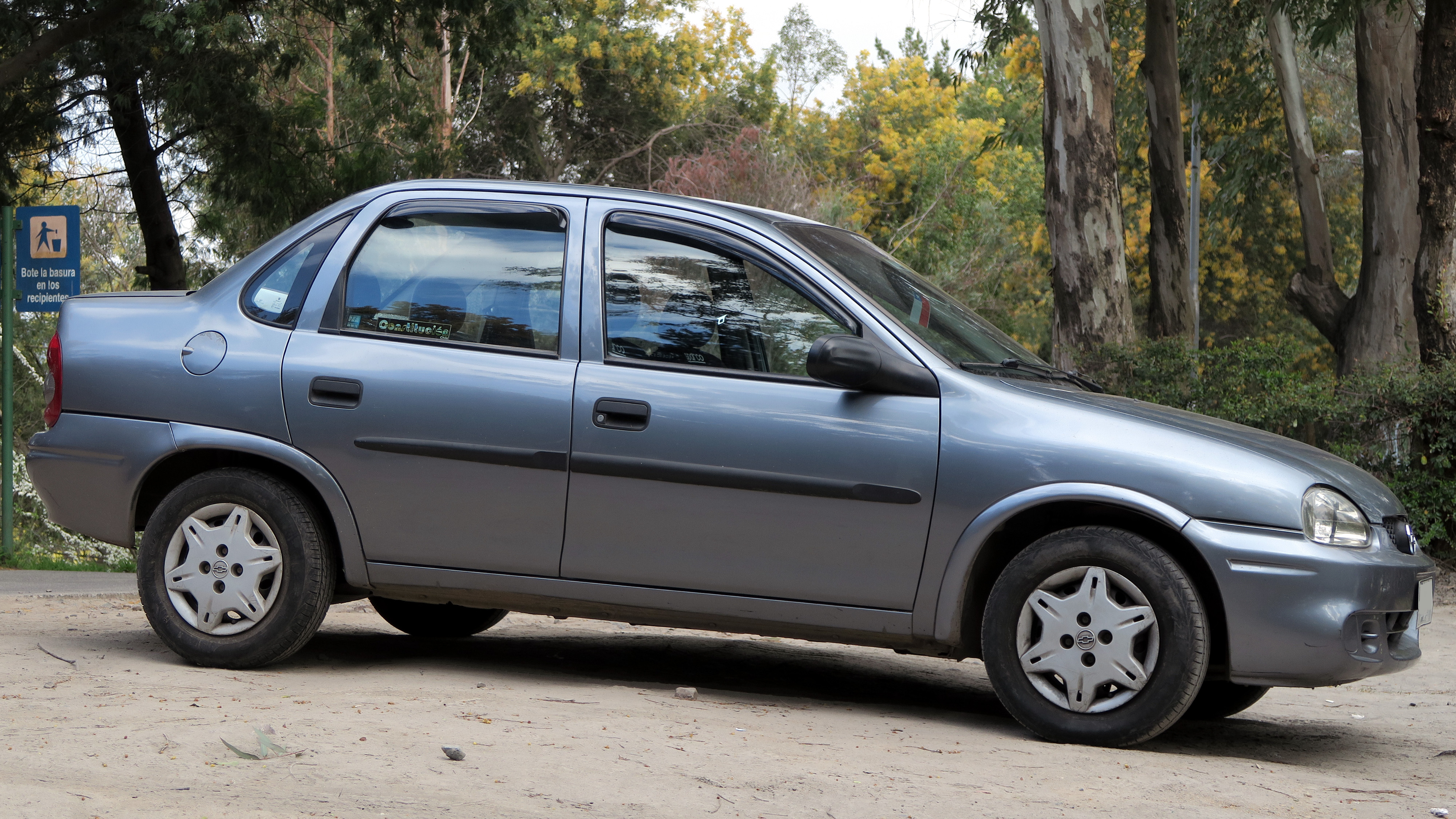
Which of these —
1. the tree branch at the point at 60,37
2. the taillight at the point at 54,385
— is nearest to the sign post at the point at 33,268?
the tree branch at the point at 60,37

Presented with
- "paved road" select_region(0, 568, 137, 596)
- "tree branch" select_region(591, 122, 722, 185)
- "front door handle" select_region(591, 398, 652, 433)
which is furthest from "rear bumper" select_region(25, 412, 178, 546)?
"tree branch" select_region(591, 122, 722, 185)

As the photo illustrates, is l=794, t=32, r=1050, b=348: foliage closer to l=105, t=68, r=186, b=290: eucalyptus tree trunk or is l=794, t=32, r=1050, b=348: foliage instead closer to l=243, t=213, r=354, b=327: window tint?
l=105, t=68, r=186, b=290: eucalyptus tree trunk

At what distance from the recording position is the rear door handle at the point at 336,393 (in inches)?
205

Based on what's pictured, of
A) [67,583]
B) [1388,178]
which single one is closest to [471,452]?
[67,583]

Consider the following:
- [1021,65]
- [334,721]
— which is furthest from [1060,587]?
[1021,65]

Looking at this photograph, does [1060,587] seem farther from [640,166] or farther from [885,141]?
[885,141]

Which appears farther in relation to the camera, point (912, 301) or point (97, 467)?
point (97, 467)

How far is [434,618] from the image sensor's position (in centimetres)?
660

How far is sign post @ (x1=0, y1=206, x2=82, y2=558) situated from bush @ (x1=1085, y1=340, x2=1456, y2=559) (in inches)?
339

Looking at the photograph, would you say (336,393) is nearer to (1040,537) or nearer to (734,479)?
(734,479)

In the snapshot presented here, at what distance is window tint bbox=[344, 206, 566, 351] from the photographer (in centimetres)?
519

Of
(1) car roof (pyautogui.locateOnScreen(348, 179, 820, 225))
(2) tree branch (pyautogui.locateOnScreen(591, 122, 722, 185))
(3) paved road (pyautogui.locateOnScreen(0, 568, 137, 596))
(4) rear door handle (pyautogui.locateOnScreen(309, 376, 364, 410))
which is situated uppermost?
(2) tree branch (pyautogui.locateOnScreen(591, 122, 722, 185))

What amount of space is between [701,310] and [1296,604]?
7.32 feet

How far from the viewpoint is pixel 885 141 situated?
40.9 metres
